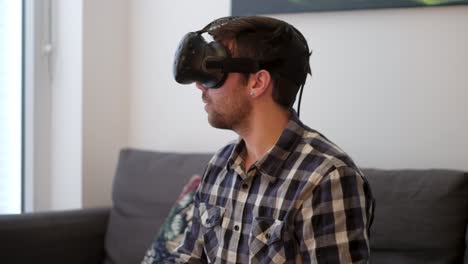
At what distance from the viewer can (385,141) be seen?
1974 mm

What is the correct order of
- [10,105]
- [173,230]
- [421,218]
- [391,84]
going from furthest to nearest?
[10,105] < [391,84] < [173,230] < [421,218]

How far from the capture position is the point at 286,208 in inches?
47.3

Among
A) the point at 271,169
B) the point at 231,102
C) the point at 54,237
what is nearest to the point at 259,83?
the point at 231,102

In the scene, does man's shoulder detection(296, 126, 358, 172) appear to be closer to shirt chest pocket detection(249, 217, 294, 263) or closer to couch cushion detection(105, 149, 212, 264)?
shirt chest pocket detection(249, 217, 294, 263)

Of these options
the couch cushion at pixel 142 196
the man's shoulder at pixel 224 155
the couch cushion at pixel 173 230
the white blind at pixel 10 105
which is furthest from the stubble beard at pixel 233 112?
the white blind at pixel 10 105

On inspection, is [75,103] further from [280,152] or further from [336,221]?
[336,221]

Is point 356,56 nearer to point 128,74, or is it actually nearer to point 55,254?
point 128,74

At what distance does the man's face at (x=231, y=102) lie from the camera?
1.28 meters

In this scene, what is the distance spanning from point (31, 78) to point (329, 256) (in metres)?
1.75

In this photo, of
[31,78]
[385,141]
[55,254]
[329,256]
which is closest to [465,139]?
[385,141]

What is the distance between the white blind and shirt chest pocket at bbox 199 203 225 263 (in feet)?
4.44

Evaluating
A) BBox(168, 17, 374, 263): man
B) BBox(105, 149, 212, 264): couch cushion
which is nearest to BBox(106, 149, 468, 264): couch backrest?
BBox(168, 17, 374, 263): man

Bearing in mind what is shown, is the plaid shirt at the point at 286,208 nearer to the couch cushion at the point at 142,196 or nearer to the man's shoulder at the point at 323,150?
the man's shoulder at the point at 323,150

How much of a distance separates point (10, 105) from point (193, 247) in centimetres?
136
